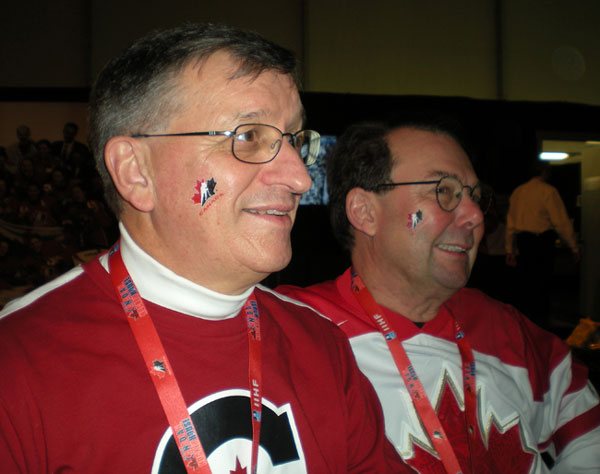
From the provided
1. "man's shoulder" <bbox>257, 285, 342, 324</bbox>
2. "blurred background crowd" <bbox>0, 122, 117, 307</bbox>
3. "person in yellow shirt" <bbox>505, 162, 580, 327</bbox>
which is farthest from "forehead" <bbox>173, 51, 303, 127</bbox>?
"person in yellow shirt" <bbox>505, 162, 580, 327</bbox>

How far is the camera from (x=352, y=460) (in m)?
1.31

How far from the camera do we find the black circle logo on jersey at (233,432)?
3.28ft

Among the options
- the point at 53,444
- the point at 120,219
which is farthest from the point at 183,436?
the point at 120,219

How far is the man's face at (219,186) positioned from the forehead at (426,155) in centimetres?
90

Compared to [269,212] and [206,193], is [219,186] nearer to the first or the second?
[206,193]

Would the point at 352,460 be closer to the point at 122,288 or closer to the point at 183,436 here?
the point at 183,436

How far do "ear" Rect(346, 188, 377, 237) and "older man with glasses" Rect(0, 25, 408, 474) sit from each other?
0.83 m

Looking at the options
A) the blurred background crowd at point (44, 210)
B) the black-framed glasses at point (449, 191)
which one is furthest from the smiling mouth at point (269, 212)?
the blurred background crowd at point (44, 210)

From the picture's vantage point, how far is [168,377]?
40.7 inches

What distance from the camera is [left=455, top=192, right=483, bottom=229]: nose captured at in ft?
6.13

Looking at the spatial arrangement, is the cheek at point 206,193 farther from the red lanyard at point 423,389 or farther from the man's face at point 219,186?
the red lanyard at point 423,389

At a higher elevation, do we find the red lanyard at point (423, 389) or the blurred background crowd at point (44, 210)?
the blurred background crowd at point (44, 210)

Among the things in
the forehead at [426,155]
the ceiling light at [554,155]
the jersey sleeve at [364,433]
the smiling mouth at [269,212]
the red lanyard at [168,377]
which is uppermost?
the ceiling light at [554,155]

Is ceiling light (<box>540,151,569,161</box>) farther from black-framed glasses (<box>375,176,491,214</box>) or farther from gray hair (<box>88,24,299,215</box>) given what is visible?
gray hair (<box>88,24,299,215</box>)
